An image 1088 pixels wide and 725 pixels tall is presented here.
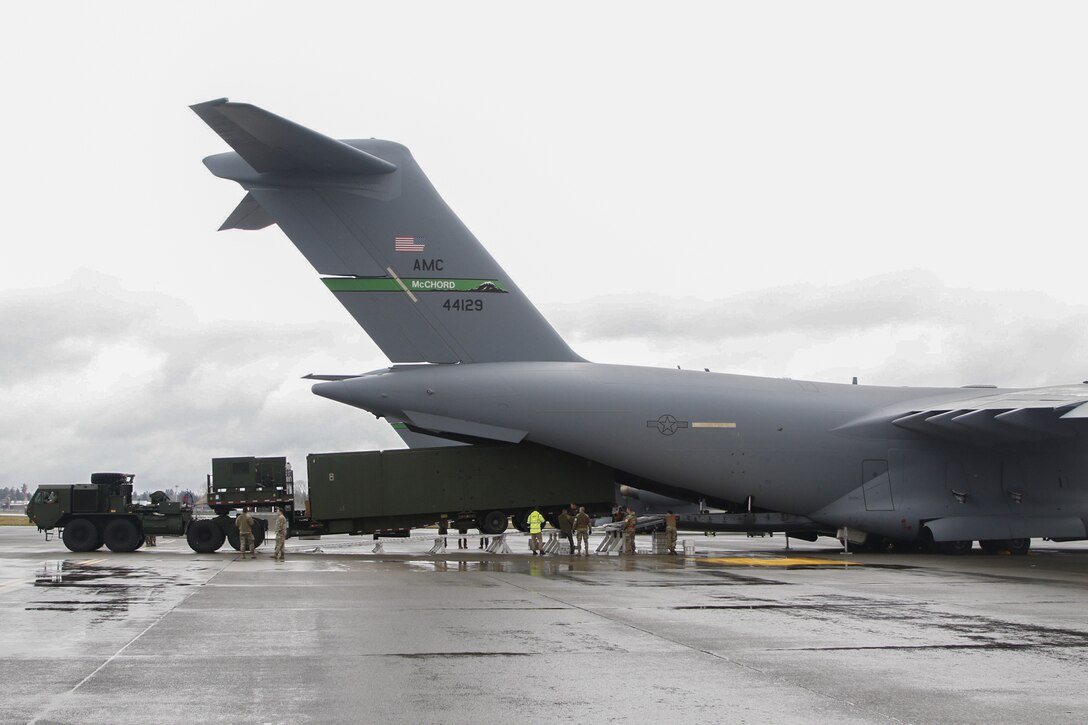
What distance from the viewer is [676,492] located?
23.7m

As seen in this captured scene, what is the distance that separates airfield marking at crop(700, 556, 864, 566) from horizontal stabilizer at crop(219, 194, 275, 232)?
11.2 metres

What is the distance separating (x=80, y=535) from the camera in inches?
971

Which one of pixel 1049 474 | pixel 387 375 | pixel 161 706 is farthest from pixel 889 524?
pixel 161 706

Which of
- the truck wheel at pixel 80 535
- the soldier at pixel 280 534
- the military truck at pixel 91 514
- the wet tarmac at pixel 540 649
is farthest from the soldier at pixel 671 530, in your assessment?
the truck wheel at pixel 80 535

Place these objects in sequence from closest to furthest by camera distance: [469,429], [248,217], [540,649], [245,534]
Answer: [540,649]
[469,429]
[248,217]
[245,534]

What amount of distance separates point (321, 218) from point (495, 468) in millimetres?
6366

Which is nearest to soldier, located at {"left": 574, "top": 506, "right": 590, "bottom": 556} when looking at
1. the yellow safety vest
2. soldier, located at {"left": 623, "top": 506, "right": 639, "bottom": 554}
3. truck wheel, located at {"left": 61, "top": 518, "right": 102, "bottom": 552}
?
the yellow safety vest

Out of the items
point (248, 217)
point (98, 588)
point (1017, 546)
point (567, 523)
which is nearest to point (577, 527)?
point (567, 523)

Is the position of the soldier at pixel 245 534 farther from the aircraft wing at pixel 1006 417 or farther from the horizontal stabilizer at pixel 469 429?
the aircraft wing at pixel 1006 417

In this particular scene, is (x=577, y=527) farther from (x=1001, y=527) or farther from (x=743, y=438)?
(x=1001, y=527)

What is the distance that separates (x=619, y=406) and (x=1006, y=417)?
7494 millimetres

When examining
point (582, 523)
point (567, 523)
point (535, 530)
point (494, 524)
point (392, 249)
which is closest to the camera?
point (392, 249)

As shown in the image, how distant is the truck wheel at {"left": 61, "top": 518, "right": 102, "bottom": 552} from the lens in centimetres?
2456

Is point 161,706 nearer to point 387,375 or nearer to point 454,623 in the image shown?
point 454,623
